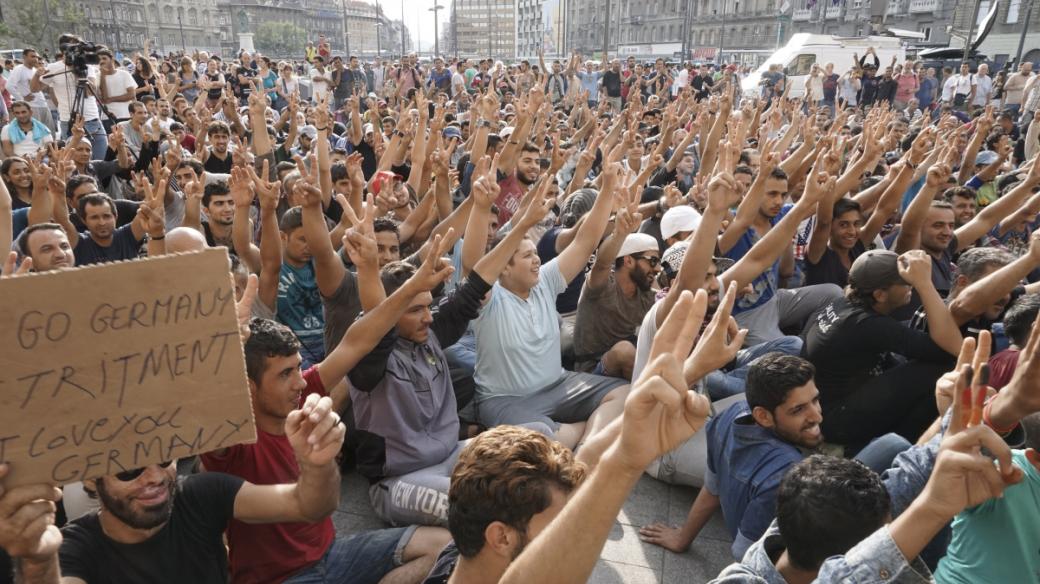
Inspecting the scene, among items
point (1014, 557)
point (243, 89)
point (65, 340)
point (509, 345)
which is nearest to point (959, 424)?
point (1014, 557)

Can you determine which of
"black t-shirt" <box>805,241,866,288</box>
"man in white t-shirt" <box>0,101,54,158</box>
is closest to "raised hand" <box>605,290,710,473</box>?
→ "black t-shirt" <box>805,241,866,288</box>

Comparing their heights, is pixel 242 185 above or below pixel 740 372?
above

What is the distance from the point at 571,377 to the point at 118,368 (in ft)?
9.78

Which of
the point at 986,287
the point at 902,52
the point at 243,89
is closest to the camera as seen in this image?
the point at 986,287

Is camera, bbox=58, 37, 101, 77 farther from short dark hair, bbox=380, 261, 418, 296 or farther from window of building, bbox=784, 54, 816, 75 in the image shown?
window of building, bbox=784, 54, 816, 75

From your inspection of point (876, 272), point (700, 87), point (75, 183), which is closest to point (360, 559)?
point (876, 272)

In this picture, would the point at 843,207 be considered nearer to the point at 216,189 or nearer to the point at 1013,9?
the point at 216,189

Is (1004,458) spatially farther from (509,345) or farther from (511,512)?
(509,345)

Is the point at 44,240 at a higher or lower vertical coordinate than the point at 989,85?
lower

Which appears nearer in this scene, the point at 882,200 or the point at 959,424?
the point at 959,424

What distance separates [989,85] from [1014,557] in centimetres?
1863

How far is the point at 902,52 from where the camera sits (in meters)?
23.6

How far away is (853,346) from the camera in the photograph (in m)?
3.48

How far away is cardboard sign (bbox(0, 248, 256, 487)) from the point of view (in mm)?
1591
